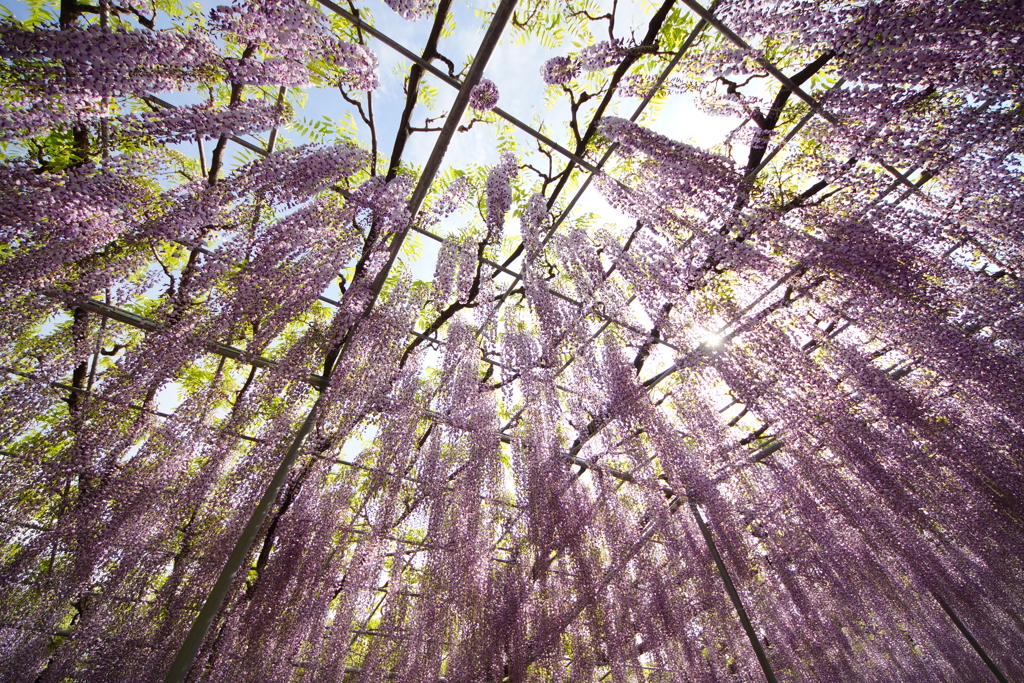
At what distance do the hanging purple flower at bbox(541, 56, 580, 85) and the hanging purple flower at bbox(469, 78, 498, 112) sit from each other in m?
0.95

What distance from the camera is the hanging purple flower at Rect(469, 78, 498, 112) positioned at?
339cm

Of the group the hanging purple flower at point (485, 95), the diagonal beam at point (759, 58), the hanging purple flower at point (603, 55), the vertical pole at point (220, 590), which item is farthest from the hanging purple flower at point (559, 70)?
the vertical pole at point (220, 590)

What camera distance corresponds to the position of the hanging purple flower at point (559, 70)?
158 inches

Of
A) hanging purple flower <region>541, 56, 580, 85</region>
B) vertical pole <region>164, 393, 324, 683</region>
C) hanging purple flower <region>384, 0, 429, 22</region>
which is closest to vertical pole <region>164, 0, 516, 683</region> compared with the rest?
vertical pole <region>164, 393, 324, 683</region>

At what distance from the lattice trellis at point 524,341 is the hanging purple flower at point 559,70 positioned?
294mm

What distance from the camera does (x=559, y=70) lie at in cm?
402

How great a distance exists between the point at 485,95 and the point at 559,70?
1.09 meters

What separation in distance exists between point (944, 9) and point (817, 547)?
5.85 metres

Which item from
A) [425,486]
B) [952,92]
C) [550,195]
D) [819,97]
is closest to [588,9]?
[550,195]

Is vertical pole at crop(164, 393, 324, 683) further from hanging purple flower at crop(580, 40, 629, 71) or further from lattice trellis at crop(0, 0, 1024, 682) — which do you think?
hanging purple flower at crop(580, 40, 629, 71)

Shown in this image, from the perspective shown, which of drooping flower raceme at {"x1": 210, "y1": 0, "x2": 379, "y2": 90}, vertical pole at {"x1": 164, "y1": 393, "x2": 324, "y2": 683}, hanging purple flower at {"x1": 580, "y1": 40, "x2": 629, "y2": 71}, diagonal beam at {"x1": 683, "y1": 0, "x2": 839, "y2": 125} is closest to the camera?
vertical pole at {"x1": 164, "y1": 393, "x2": 324, "y2": 683}

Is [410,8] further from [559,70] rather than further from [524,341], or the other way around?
[524,341]

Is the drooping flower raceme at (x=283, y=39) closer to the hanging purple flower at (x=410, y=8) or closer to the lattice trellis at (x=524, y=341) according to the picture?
the lattice trellis at (x=524, y=341)

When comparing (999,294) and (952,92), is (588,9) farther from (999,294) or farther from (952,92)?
(999,294)
